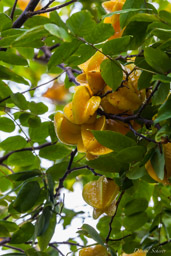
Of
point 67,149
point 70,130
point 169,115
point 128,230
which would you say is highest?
point 169,115

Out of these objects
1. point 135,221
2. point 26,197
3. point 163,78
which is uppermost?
point 163,78

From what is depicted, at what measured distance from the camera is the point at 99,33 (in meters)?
0.82

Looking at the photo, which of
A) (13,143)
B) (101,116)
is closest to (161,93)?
(101,116)

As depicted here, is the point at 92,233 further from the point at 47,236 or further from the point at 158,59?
the point at 158,59

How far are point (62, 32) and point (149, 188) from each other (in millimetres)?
773

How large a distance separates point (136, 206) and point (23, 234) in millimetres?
383

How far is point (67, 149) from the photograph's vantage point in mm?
1237

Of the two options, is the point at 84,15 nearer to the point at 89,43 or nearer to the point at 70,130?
the point at 89,43

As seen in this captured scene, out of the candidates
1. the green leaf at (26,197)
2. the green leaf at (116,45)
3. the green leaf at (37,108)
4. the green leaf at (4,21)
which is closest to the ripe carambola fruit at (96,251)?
the green leaf at (26,197)

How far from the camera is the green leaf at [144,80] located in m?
0.87

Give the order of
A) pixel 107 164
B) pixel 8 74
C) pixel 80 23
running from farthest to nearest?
pixel 8 74 < pixel 107 164 < pixel 80 23

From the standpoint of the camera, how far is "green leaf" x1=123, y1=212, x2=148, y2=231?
4.01 ft

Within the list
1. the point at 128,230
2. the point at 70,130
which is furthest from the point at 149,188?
the point at 70,130

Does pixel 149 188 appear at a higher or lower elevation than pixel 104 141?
lower
